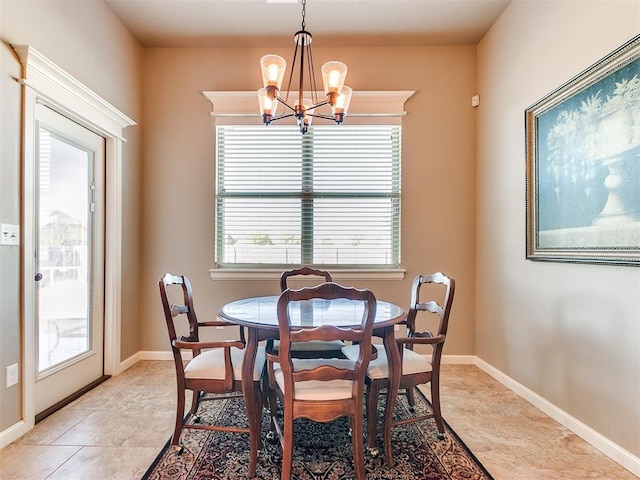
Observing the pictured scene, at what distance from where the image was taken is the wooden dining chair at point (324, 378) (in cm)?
145

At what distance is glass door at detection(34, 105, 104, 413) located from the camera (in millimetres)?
2283

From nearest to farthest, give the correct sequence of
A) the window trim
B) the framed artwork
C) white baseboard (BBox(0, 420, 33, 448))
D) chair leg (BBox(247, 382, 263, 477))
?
1. chair leg (BBox(247, 382, 263, 477))
2. the framed artwork
3. white baseboard (BBox(0, 420, 33, 448))
4. the window trim

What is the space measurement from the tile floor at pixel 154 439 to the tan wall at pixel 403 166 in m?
0.85

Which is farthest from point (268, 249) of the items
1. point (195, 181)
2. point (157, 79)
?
point (157, 79)

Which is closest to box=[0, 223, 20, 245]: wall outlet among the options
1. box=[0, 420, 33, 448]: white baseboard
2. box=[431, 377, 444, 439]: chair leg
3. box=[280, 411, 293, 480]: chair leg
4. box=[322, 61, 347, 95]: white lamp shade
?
box=[0, 420, 33, 448]: white baseboard

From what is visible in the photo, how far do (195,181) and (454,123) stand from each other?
2550 millimetres

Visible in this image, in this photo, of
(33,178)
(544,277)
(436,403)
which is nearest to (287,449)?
(436,403)


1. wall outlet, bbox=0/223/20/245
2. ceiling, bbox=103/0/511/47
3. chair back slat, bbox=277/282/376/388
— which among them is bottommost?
chair back slat, bbox=277/282/376/388

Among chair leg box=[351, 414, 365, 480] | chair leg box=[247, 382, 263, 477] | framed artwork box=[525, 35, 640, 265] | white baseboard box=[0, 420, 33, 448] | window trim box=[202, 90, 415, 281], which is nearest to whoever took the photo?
chair leg box=[351, 414, 365, 480]

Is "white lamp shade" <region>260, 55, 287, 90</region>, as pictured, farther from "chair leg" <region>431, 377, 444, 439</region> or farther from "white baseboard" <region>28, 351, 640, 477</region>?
"white baseboard" <region>28, 351, 640, 477</region>

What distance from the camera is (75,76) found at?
97.7 inches

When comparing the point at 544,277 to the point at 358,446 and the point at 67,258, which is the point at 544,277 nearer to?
the point at 358,446

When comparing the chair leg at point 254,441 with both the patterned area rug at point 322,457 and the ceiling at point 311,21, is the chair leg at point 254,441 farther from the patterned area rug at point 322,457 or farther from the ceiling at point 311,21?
the ceiling at point 311,21

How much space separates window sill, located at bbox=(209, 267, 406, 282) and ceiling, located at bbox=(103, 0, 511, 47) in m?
2.14
